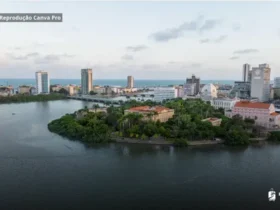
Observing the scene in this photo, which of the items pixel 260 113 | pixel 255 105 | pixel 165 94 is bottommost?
pixel 260 113

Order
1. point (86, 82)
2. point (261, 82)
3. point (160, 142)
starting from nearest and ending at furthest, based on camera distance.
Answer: point (160, 142)
point (261, 82)
point (86, 82)

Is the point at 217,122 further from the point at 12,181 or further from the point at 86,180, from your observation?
the point at 12,181

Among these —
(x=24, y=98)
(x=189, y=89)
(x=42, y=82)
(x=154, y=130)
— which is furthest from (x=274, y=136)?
(x=42, y=82)

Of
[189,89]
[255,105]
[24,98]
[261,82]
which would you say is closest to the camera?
[255,105]

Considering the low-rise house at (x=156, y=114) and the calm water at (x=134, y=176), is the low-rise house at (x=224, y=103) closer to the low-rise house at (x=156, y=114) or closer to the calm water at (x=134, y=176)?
the low-rise house at (x=156, y=114)

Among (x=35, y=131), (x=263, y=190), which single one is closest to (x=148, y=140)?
(x=263, y=190)

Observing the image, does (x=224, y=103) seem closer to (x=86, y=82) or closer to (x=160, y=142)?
(x=160, y=142)
